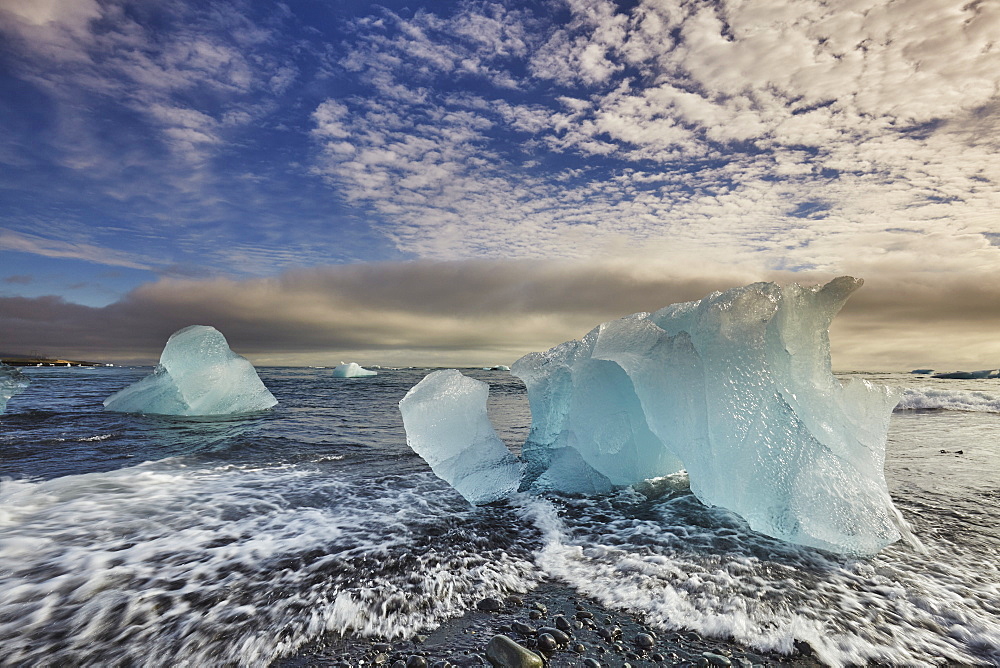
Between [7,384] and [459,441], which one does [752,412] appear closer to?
[459,441]

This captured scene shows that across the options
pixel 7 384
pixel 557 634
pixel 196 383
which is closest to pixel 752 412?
pixel 557 634

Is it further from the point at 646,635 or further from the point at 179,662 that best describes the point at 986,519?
the point at 179,662

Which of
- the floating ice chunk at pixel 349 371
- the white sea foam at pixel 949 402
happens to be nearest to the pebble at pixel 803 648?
the white sea foam at pixel 949 402

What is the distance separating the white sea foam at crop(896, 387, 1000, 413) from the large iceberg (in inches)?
564

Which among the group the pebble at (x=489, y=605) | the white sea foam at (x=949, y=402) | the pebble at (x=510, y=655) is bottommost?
the white sea foam at (x=949, y=402)

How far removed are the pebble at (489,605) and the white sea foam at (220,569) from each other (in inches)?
3.4

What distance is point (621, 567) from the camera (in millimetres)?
3357

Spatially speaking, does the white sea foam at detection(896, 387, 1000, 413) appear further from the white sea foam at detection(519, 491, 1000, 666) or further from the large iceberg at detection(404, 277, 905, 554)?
the white sea foam at detection(519, 491, 1000, 666)

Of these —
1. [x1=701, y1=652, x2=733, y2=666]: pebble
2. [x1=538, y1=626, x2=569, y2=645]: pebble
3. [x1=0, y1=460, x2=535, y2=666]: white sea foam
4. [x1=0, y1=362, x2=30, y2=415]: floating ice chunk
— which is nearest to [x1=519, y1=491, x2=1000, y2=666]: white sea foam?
[x1=701, y1=652, x2=733, y2=666]: pebble

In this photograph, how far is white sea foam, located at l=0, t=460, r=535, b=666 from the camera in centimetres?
250

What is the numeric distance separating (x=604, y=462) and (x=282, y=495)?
356 centimetres

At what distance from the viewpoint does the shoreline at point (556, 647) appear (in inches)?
90.2

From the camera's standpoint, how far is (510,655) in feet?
7.36

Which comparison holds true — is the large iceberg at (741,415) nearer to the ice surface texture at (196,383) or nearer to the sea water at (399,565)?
the sea water at (399,565)
